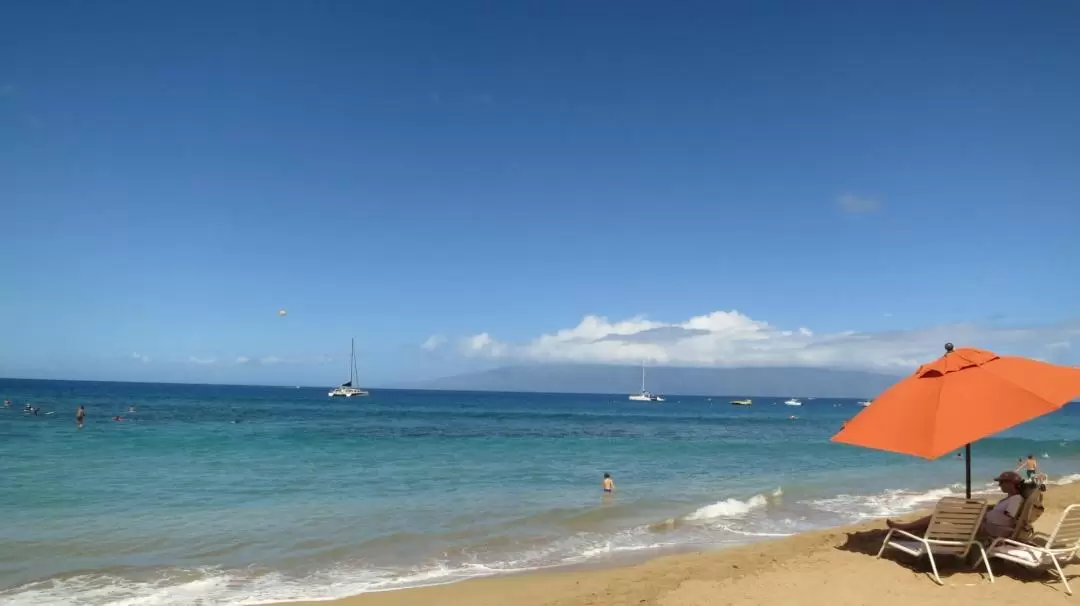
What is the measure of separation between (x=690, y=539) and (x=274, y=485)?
12.3 m

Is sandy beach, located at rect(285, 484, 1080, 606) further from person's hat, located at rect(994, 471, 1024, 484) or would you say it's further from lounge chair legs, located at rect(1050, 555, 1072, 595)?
person's hat, located at rect(994, 471, 1024, 484)

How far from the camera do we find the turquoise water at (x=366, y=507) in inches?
405

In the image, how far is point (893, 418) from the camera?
24.8 ft

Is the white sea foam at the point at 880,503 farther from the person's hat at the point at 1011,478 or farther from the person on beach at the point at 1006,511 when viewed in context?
the person's hat at the point at 1011,478

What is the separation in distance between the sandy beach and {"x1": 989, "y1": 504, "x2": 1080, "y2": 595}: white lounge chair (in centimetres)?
19

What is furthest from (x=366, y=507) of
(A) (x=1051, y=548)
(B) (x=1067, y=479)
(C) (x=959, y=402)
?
(B) (x=1067, y=479)

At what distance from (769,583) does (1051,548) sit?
3.21 meters

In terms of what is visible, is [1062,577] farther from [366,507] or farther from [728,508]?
[366,507]

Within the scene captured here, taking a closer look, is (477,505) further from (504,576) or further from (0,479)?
(0,479)

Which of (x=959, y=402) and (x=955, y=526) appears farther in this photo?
→ (x=955, y=526)

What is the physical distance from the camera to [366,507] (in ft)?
51.8

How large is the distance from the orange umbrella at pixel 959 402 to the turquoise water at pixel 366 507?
18.2ft

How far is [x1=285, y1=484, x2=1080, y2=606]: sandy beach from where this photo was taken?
7.29 m

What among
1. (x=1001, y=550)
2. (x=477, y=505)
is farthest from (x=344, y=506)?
(x=1001, y=550)
